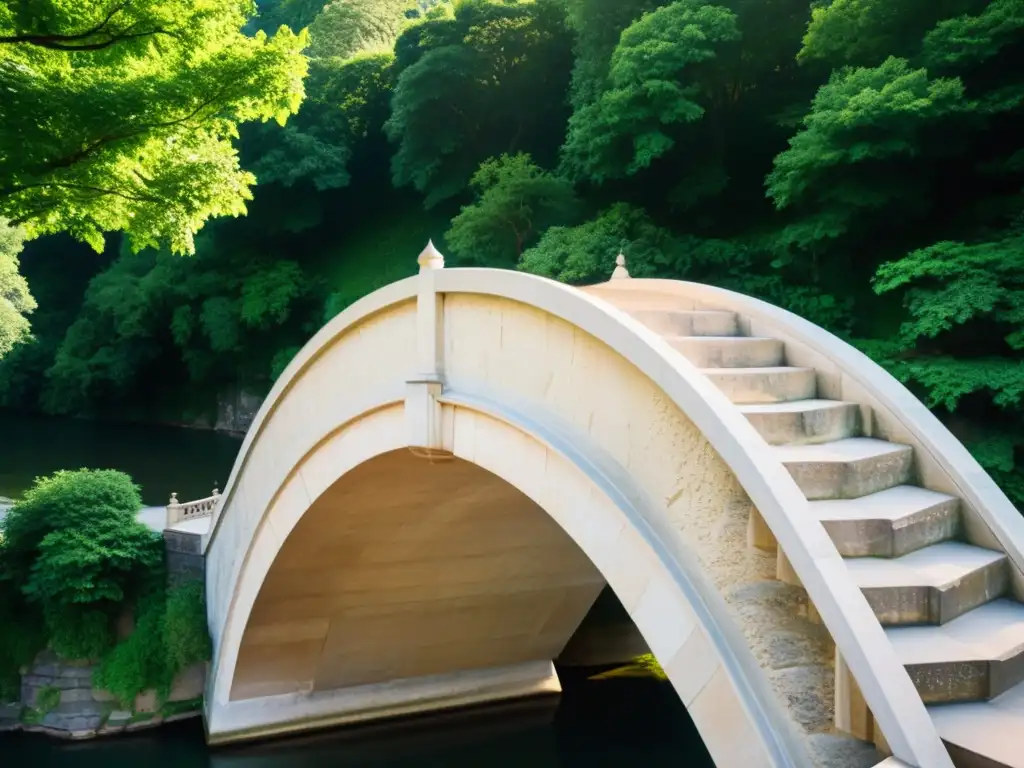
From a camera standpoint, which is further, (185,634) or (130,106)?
(185,634)

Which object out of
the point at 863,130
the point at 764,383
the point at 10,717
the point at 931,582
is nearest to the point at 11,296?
the point at 10,717

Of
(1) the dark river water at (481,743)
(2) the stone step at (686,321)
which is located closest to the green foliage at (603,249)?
(1) the dark river water at (481,743)

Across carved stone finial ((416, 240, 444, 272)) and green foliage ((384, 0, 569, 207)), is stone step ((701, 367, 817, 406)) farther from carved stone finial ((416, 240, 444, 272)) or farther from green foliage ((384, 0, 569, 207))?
green foliage ((384, 0, 569, 207))

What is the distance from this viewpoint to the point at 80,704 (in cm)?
1131

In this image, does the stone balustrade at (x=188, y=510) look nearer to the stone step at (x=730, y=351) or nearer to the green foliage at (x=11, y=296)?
the green foliage at (x=11, y=296)

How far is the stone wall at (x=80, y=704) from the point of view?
11.1 m

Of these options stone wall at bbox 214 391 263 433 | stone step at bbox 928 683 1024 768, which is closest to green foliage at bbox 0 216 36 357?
stone wall at bbox 214 391 263 433

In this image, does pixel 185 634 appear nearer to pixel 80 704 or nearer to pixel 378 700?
pixel 80 704

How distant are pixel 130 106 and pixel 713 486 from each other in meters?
4.94

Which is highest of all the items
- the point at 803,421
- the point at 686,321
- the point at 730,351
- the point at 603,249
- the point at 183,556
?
the point at 603,249

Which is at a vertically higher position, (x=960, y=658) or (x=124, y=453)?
(x=124, y=453)

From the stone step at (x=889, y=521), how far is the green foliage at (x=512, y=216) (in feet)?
48.8

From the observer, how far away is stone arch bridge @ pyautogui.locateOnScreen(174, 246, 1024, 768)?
126 inches

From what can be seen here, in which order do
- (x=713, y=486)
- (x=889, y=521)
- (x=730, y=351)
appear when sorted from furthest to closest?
1. (x=730, y=351)
2. (x=713, y=486)
3. (x=889, y=521)
